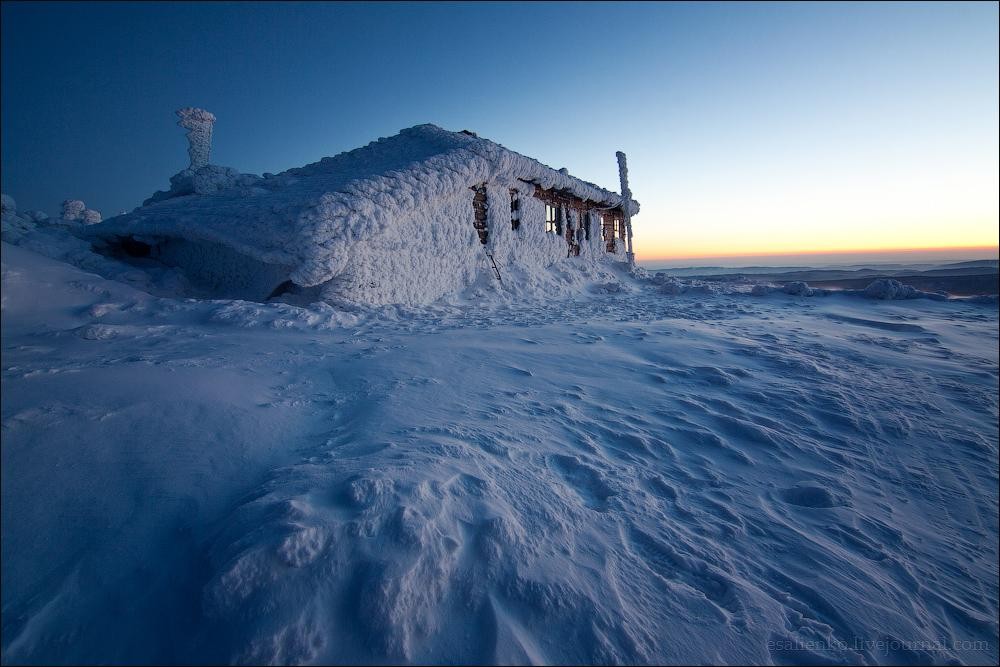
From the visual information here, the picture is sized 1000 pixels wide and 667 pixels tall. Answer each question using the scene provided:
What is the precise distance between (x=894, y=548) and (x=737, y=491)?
625 millimetres

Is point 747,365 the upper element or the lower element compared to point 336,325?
lower

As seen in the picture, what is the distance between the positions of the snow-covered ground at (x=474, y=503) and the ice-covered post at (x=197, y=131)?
10734mm

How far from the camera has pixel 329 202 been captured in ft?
17.7

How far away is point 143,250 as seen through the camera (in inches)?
279

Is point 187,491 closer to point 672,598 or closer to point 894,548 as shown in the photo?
point 672,598

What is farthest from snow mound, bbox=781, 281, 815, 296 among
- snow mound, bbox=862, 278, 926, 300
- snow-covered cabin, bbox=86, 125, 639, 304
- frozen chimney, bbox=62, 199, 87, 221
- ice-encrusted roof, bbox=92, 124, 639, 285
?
frozen chimney, bbox=62, 199, 87, 221

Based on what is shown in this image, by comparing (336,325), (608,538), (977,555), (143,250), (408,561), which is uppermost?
(143,250)

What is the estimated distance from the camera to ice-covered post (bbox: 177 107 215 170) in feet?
36.8

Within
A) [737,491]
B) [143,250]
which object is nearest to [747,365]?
[737,491]

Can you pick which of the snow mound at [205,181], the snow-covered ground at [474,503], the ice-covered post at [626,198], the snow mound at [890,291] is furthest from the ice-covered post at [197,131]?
the snow mound at [890,291]

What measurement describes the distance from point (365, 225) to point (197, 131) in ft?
33.1

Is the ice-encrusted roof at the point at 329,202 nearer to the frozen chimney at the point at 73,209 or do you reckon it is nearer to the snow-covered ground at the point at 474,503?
the snow-covered ground at the point at 474,503

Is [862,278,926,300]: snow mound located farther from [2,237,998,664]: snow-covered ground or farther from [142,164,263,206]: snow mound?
[142,164,263,206]: snow mound

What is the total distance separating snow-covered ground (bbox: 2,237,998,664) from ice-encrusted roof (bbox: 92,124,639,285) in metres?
2.17
